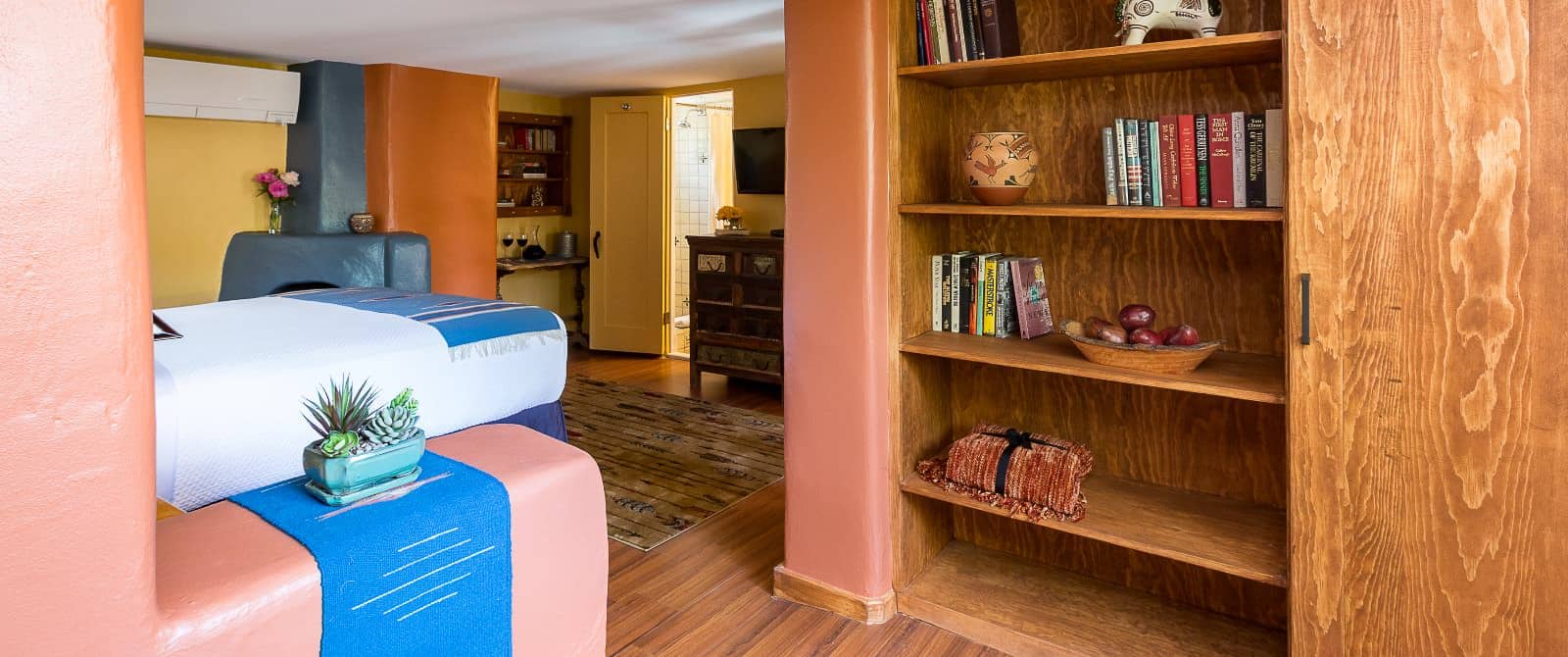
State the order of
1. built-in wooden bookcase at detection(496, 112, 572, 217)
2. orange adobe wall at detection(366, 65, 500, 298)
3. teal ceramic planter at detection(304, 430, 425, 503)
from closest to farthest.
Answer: teal ceramic planter at detection(304, 430, 425, 503) < orange adobe wall at detection(366, 65, 500, 298) < built-in wooden bookcase at detection(496, 112, 572, 217)

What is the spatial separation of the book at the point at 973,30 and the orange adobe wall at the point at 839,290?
0.69 feet

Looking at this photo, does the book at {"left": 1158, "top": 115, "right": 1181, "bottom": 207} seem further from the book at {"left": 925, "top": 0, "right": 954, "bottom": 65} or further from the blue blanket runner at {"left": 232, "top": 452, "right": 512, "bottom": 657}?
the blue blanket runner at {"left": 232, "top": 452, "right": 512, "bottom": 657}

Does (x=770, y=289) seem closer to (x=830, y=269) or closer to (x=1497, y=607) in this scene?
(x=830, y=269)

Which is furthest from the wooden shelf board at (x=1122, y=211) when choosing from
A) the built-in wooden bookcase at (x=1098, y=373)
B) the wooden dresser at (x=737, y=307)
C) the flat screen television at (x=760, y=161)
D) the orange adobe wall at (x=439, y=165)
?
the orange adobe wall at (x=439, y=165)

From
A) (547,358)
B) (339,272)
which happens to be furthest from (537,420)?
(339,272)

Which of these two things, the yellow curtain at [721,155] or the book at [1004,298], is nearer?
the book at [1004,298]

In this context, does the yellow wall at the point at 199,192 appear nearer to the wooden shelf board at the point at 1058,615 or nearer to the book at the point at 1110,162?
the wooden shelf board at the point at 1058,615

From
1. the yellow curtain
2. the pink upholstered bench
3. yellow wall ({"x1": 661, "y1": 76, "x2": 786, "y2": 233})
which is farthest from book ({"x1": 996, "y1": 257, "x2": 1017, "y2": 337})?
the yellow curtain

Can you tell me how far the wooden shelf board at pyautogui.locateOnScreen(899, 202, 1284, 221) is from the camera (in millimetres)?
1860

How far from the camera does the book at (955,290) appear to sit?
2.51 m

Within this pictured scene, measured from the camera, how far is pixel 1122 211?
2.04 meters

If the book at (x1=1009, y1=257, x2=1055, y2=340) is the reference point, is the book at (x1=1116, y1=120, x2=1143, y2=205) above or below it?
above

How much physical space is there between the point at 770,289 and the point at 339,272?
7.92 feet

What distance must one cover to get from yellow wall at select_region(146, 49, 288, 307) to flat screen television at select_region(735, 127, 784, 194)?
111 inches
